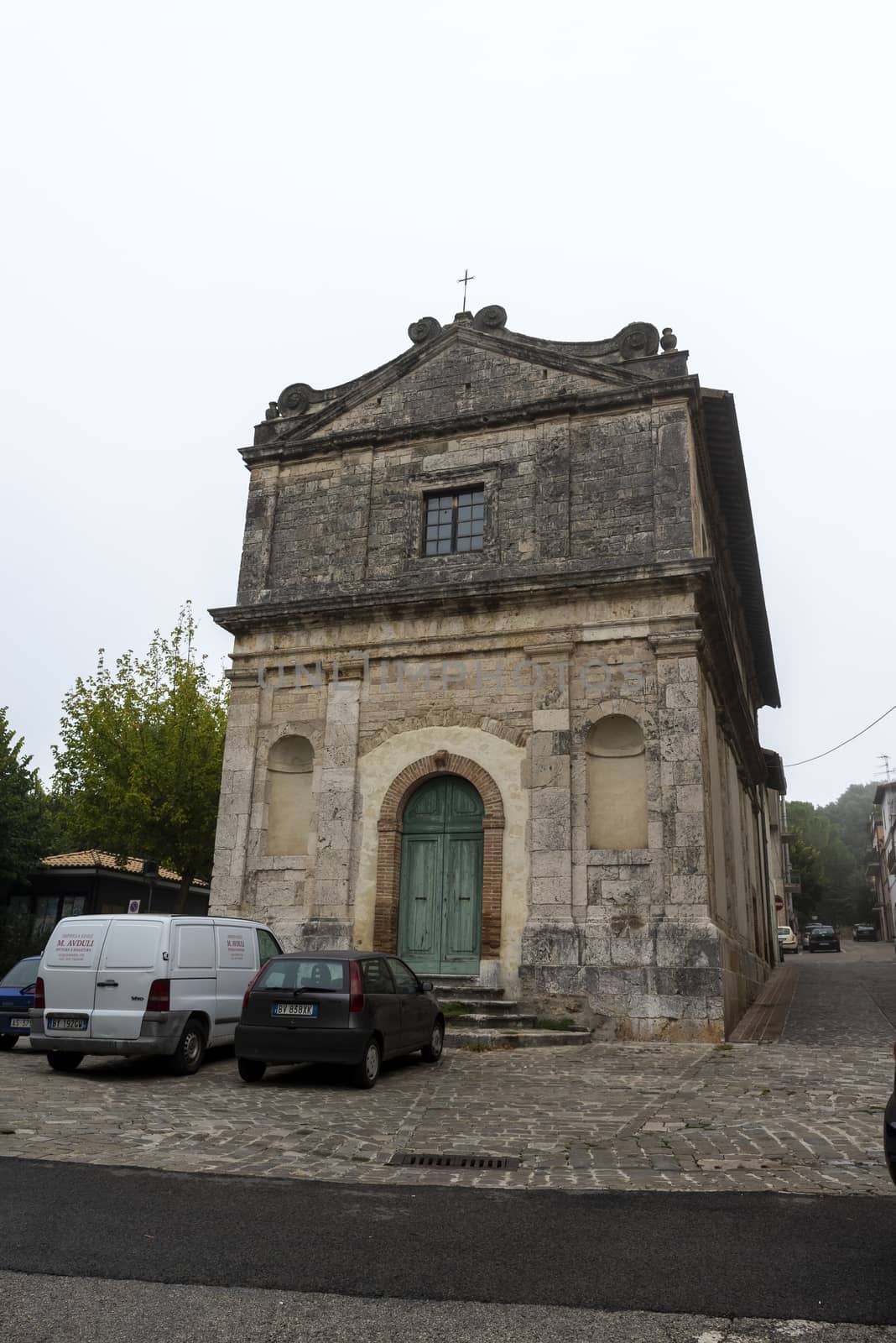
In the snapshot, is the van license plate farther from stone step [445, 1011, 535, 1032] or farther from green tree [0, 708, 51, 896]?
green tree [0, 708, 51, 896]

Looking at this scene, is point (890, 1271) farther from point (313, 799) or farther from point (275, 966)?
point (313, 799)

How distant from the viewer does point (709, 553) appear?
63.0 feet

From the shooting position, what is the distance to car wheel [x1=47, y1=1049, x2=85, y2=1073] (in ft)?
35.9

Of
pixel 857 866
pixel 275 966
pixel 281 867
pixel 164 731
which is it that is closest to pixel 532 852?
pixel 281 867

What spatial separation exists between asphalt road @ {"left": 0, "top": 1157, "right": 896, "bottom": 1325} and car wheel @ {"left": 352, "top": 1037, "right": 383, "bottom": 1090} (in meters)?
3.84

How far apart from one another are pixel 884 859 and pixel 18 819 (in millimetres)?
63196

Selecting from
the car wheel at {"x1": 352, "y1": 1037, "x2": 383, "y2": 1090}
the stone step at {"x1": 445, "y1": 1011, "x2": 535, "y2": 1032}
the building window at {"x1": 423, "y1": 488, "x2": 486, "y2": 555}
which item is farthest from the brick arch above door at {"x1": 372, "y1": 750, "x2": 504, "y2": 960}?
the car wheel at {"x1": 352, "y1": 1037, "x2": 383, "y2": 1090}

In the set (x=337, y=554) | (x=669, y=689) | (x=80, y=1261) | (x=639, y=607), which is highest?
(x=337, y=554)

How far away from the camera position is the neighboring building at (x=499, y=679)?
14.3 m

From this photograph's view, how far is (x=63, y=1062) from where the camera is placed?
1102 centimetres

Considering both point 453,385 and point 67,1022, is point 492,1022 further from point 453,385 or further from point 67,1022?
point 453,385

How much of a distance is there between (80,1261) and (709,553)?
55.6 feet

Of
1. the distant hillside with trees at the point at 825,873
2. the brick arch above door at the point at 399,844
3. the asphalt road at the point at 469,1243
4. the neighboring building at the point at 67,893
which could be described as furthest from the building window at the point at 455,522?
the distant hillside with trees at the point at 825,873

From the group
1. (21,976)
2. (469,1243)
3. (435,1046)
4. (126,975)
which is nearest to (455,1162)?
(469,1243)
